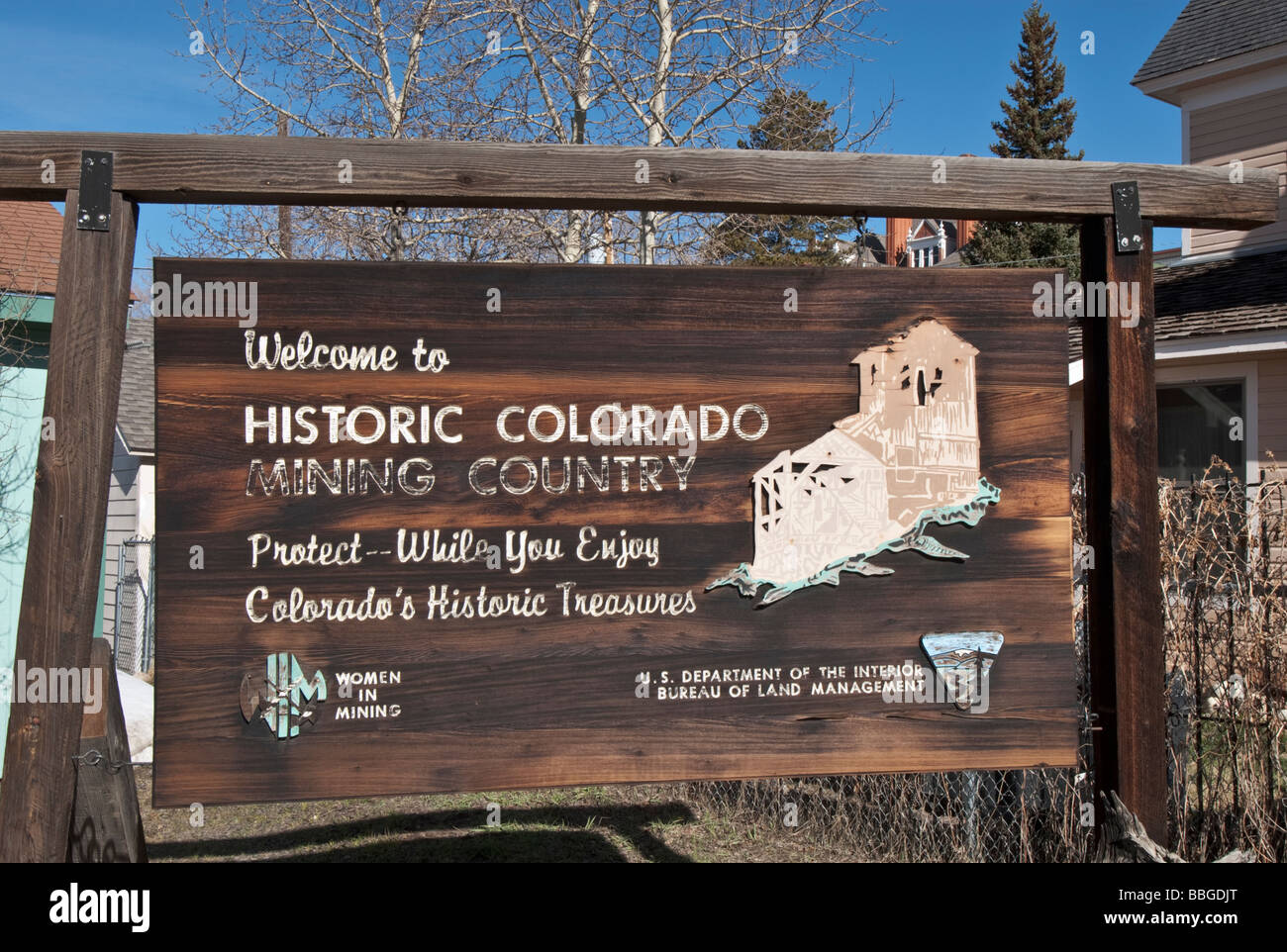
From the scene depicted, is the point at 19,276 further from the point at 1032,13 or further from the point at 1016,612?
the point at 1032,13

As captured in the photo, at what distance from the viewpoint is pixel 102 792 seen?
254 centimetres

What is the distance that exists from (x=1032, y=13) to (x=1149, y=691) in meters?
38.5

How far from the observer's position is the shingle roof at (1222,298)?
361 inches

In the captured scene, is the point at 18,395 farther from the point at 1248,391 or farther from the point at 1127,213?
the point at 1248,391

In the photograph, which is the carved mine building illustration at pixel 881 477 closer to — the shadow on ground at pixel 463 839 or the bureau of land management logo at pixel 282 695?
the bureau of land management logo at pixel 282 695

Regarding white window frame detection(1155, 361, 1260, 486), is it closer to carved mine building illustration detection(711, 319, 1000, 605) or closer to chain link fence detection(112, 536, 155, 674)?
carved mine building illustration detection(711, 319, 1000, 605)

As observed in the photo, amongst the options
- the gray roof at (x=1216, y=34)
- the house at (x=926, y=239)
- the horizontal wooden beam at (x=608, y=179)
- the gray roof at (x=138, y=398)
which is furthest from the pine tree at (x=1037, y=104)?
the horizontal wooden beam at (x=608, y=179)

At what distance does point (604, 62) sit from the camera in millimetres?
10562

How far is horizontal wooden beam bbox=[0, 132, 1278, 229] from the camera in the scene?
2641 mm

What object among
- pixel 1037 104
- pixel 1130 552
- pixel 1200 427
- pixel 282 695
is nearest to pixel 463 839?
pixel 282 695

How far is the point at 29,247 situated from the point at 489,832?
582cm

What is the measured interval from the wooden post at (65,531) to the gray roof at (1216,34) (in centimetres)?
1208

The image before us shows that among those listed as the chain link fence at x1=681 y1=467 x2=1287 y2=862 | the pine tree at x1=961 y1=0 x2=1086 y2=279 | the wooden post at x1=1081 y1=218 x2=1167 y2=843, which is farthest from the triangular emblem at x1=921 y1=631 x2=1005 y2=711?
the pine tree at x1=961 y1=0 x2=1086 y2=279

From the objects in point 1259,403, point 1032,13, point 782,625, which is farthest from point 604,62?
point 1032,13
